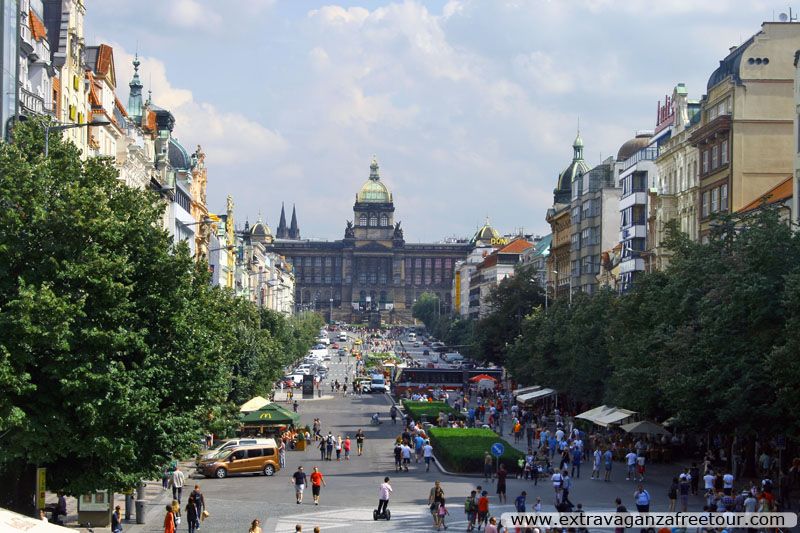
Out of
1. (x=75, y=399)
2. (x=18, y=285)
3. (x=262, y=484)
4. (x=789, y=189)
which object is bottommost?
(x=262, y=484)

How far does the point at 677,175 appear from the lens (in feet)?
300

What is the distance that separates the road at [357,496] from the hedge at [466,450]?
2.74 ft

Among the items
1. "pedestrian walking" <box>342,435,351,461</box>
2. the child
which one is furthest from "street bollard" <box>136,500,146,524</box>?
"pedestrian walking" <box>342,435,351,461</box>

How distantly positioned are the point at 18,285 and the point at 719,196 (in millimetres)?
52278

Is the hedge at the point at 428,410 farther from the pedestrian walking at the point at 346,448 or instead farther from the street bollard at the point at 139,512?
the street bollard at the point at 139,512

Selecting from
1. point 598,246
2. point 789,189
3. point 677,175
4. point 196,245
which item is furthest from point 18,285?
point 598,246

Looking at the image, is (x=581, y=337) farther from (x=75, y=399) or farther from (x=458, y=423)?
(x=75, y=399)

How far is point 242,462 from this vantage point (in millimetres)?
58875

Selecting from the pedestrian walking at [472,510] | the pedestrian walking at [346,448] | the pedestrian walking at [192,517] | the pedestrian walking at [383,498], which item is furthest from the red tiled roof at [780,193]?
the pedestrian walking at [192,517]

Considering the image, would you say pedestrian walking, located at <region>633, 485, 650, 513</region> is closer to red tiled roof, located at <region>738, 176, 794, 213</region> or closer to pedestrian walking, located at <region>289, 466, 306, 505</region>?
pedestrian walking, located at <region>289, 466, 306, 505</region>

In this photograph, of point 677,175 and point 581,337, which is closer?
point 581,337

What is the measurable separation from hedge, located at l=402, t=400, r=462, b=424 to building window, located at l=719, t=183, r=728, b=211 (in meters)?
18.5

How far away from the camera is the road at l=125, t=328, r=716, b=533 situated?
4334cm

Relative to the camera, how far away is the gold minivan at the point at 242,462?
191 feet
